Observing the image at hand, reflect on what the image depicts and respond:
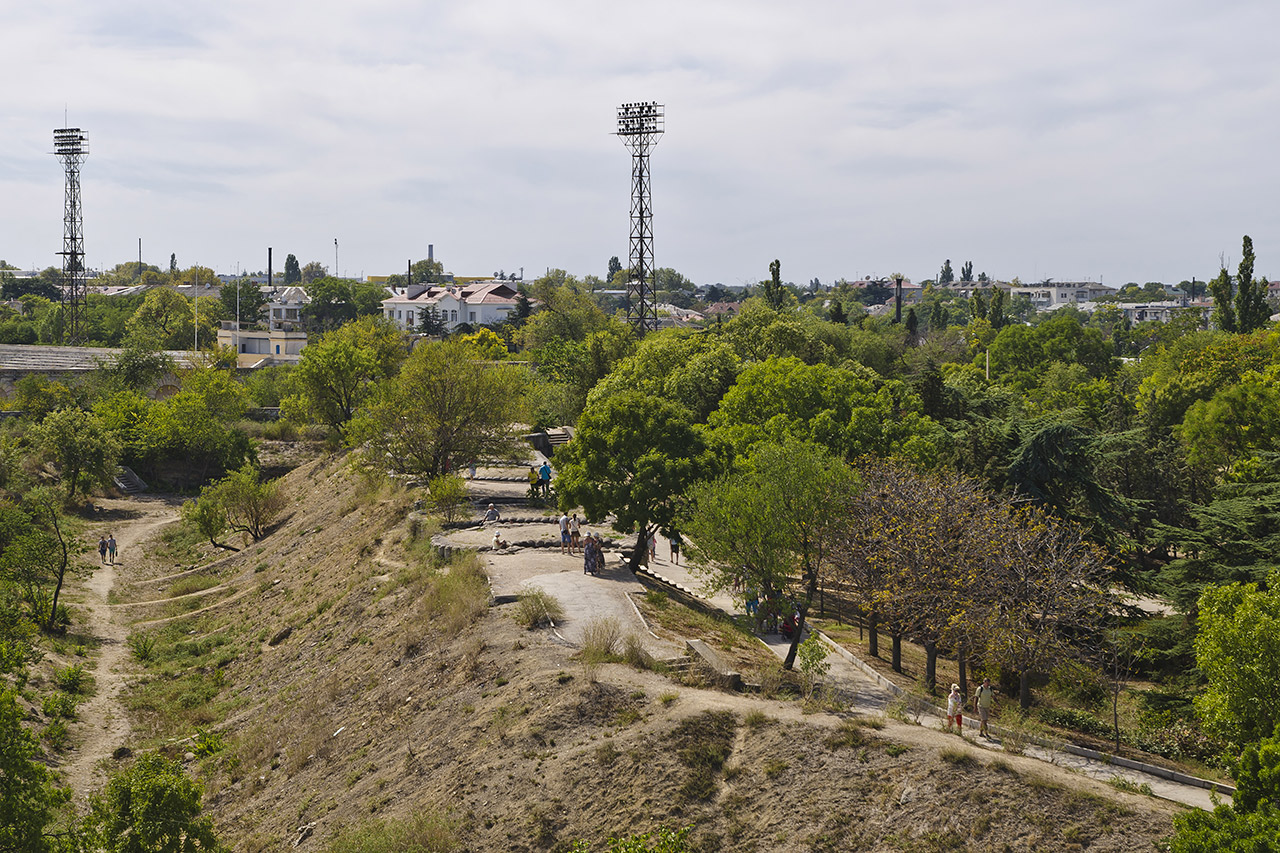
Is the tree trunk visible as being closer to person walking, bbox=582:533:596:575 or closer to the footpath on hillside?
the footpath on hillside

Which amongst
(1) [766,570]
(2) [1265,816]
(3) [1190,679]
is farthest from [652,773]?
(3) [1190,679]

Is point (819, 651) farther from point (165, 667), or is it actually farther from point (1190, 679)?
point (165, 667)

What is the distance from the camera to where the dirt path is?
23.2 metres

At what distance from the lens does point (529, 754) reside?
1750cm

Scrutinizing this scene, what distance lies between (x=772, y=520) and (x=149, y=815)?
13.4 metres

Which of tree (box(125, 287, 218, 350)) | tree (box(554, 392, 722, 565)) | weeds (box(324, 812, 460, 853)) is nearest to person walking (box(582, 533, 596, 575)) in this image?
tree (box(554, 392, 722, 565))

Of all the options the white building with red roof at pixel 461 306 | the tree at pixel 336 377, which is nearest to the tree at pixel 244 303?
the white building with red roof at pixel 461 306

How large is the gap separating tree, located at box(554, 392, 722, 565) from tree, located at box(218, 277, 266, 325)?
273 feet

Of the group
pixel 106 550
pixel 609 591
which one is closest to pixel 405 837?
pixel 609 591

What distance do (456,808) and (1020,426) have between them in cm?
2052

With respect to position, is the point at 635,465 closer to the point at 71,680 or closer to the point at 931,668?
the point at 931,668

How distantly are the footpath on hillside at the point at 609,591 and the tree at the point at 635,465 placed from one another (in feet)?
5.88

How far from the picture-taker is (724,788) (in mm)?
16312

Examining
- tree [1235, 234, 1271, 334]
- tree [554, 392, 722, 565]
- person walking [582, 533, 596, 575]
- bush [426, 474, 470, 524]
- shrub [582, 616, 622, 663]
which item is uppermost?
tree [1235, 234, 1271, 334]
